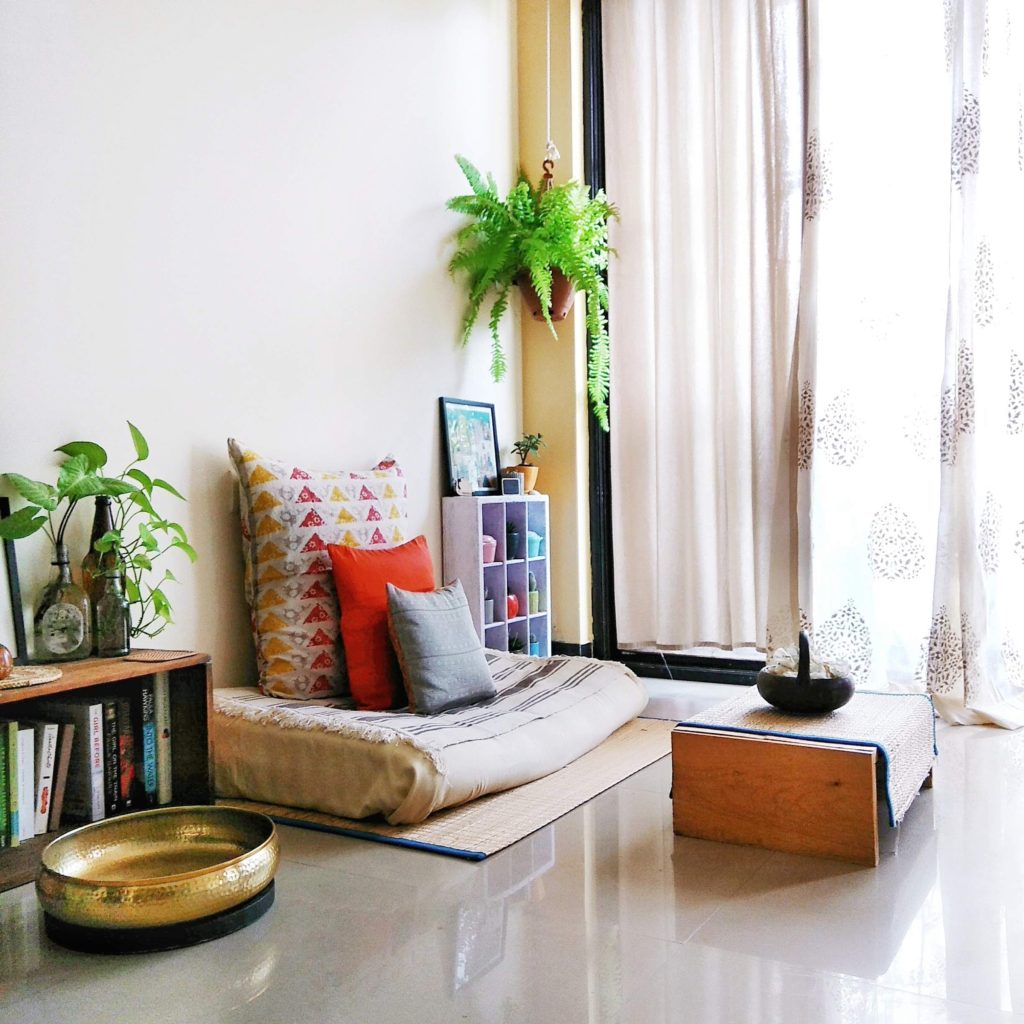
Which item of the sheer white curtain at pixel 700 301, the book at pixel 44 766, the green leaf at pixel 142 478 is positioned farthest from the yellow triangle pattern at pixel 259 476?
the sheer white curtain at pixel 700 301

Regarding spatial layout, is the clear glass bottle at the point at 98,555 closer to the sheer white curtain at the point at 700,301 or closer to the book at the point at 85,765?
the book at the point at 85,765

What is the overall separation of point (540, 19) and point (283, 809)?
3613mm

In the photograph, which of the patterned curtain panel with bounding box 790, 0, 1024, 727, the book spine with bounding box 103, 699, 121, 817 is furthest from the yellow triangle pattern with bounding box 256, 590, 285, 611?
the patterned curtain panel with bounding box 790, 0, 1024, 727

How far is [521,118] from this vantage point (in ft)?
15.1

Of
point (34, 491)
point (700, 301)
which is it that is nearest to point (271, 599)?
point (34, 491)

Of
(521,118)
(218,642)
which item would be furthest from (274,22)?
(218,642)

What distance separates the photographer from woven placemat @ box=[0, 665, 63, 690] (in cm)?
208

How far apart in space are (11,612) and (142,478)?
45 centimetres

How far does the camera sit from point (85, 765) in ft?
7.63

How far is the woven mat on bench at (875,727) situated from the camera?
89.4 inches

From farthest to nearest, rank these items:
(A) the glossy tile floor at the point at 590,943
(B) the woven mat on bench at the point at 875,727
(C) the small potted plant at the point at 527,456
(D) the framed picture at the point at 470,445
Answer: (C) the small potted plant at the point at 527,456, (D) the framed picture at the point at 470,445, (B) the woven mat on bench at the point at 875,727, (A) the glossy tile floor at the point at 590,943

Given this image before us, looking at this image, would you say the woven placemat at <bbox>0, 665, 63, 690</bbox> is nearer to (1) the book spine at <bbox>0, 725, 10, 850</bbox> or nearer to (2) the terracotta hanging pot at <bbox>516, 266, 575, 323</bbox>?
(1) the book spine at <bbox>0, 725, 10, 850</bbox>

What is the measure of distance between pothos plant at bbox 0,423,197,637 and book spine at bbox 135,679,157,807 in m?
0.26

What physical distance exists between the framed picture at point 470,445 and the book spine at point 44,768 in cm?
200
